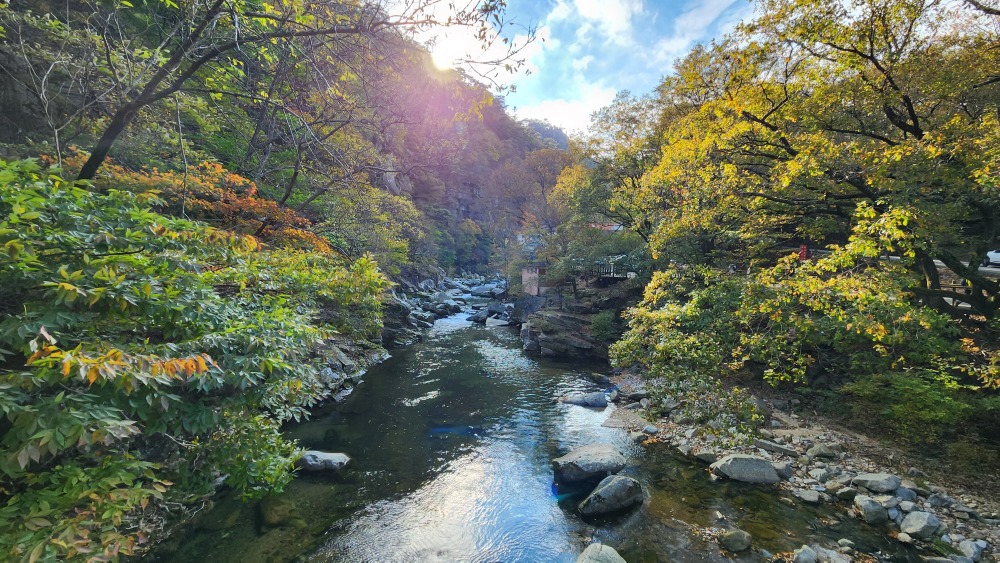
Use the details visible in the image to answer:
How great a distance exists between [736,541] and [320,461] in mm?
8306

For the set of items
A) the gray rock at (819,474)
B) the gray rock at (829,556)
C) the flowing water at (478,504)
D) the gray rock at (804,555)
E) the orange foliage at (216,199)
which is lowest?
the flowing water at (478,504)

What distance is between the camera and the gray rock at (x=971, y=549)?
5.55 metres

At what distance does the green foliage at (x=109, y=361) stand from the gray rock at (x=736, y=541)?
7.07m

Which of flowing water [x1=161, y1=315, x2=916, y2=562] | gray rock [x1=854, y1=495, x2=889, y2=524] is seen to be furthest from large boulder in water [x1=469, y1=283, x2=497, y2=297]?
gray rock [x1=854, y1=495, x2=889, y2=524]

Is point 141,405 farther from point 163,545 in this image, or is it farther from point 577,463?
point 577,463

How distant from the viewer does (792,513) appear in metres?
6.95

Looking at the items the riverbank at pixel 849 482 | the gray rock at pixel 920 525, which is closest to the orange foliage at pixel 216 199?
the riverbank at pixel 849 482

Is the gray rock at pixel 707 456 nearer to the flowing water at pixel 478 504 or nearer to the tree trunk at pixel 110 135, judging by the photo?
the flowing water at pixel 478 504

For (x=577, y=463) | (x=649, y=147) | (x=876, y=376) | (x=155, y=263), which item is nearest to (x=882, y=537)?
(x=876, y=376)

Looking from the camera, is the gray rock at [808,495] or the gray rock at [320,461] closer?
the gray rock at [808,495]

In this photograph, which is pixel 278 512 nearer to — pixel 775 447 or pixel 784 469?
pixel 784 469

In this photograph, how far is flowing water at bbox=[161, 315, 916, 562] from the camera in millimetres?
6230

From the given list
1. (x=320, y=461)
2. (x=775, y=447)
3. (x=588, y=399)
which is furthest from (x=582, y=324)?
(x=320, y=461)

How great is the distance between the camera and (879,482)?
7223 millimetres
